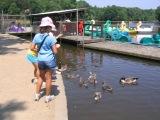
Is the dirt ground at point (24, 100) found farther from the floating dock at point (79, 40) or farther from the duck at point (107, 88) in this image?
the floating dock at point (79, 40)

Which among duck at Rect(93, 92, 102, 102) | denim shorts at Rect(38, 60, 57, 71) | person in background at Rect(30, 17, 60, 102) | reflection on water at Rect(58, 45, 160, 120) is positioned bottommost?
reflection on water at Rect(58, 45, 160, 120)

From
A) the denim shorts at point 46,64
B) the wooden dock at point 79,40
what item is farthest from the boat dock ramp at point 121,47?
the denim shorts at point 46,64

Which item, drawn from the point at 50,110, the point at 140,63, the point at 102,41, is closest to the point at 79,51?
the point at 102,41

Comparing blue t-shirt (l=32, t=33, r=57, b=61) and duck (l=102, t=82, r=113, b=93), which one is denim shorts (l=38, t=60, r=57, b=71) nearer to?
blue t-shirt (l=32, t=33, r=57, b=61)

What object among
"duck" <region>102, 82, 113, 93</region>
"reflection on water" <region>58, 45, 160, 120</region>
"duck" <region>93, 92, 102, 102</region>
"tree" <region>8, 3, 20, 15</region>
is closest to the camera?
"reflection on water" <region>58, 45, 160, 120</region>

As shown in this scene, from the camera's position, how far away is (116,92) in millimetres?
13156

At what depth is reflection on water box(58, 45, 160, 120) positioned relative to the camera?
10.6 m

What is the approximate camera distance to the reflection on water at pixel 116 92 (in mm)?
10594

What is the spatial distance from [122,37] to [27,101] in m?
21.2

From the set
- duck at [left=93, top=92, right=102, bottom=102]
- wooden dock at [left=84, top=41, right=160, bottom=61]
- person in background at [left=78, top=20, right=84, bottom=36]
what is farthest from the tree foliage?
duck at [left=93, top=92, right=102, bottom=102]

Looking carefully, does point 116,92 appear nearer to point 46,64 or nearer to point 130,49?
point 46,64

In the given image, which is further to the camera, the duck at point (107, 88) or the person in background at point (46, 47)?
the duck at point (107, 88)

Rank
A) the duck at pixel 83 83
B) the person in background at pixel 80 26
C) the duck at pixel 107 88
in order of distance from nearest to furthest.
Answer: the duck at pixel 107 88, the duck at pixel 83 83, the person in background at pixel 80 26

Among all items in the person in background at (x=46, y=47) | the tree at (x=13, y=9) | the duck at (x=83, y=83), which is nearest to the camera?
the person in background at (x=46, y=47)
